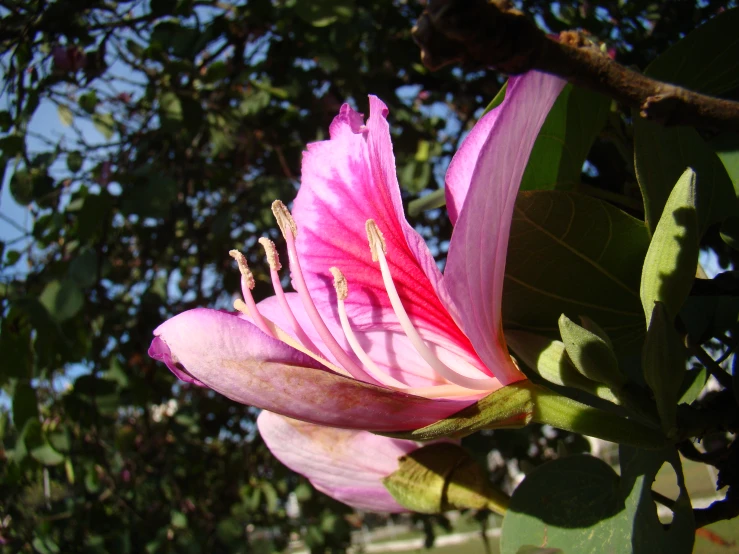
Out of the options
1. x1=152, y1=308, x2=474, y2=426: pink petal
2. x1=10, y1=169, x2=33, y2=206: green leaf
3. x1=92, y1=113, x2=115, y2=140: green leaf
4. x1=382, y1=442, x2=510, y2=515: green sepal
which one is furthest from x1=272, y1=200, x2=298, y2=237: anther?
x1=92, y1=113, x2=115, y2=140: green leaf

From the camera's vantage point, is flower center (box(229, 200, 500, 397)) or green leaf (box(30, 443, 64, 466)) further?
green leaf (box(30, 443, 64, 466))

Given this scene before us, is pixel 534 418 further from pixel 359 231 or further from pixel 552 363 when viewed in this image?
pixel 359 231

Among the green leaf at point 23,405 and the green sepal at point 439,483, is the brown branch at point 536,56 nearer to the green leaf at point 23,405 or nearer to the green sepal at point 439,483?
the green sepal at point 439,483

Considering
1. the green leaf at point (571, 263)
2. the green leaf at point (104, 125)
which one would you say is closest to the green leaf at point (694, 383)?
the green leaf at point (571, 263)

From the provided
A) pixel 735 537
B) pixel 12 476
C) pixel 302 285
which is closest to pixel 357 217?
pixel 302 285

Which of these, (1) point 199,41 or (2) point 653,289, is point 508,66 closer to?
(2) point 653,289

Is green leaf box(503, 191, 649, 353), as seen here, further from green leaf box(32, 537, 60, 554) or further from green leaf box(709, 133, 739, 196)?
green leaf box(32, 537, 60, 554)
